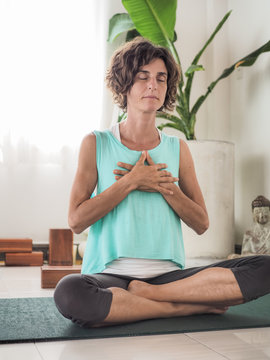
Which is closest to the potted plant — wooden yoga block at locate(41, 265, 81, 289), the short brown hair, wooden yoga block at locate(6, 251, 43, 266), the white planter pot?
the white planter pot

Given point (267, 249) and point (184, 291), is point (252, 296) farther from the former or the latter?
point (267, 249)

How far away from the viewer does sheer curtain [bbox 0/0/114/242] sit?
11.5 feet

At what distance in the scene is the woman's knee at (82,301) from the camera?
4.45 feet

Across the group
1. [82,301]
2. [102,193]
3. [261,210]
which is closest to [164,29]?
[261,210]

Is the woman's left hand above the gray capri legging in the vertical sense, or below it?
above

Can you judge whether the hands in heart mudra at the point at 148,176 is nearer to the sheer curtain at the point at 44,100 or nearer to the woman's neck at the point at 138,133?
the woman's neck at the point at 138,133

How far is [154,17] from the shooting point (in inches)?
126

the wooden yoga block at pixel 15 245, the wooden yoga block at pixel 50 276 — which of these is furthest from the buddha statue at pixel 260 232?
the wooden yoga block at pixel 15 245

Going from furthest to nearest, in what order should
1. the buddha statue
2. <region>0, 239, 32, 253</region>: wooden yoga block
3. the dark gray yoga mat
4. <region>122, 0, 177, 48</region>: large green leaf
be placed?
1. <region>0, 239, 32, 253</region>: wooden yoga block
2. <region>122, 0, 177, 48</region>: large green leaf
3. the buddha statue
4. the dark gray yoga mat

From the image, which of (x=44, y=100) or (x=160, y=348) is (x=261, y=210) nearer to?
(x=44, y=100)

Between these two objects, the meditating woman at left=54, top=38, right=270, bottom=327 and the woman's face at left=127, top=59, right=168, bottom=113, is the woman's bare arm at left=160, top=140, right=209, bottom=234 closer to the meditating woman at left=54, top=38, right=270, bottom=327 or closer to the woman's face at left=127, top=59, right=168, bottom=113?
the meditating woman at left=54, top=38, right=270, bottom=327

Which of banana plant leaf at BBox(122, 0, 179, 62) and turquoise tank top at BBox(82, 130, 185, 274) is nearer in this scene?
turquoise tank top at BBox(82, 130, 185, 274)

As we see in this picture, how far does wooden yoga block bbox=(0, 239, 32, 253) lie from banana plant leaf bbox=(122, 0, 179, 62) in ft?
5.17

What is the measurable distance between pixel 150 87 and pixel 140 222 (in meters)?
0.44
